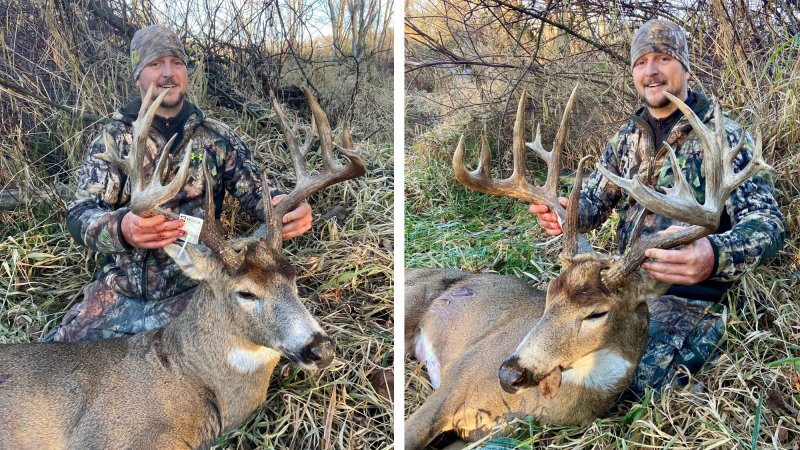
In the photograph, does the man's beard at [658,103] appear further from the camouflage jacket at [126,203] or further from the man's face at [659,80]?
the camouflage jacket at [126,203]

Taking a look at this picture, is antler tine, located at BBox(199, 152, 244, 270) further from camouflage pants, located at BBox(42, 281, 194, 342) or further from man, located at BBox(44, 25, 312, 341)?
camouflage pants, located at BBox(42, 281, 194, 342)

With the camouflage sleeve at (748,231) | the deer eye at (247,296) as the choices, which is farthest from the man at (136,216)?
the camouflage sleeve at (748,231)

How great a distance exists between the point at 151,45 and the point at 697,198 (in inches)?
72.6

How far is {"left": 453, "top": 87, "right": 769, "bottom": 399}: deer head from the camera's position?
2.06 m

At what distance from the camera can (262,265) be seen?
7.77 ft

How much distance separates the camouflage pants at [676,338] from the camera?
2375mm

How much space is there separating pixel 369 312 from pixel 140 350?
0.78 meters

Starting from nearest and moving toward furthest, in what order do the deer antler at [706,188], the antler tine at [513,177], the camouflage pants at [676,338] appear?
the deer antler at [706,188]
the camouflage pants at [676,338]
the antler tine at [513,177]

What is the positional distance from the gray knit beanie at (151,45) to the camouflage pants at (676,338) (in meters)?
1.82

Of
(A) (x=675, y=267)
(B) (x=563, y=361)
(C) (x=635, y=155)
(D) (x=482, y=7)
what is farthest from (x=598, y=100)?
(B) (x=563, y=361)

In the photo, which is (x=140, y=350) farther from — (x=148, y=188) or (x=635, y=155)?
(x=635, y=155)

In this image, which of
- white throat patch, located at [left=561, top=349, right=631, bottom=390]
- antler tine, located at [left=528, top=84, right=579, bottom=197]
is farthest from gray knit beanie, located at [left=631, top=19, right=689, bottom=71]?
white throat patch, located at [left=561, top=349, right=631, bottom=390]

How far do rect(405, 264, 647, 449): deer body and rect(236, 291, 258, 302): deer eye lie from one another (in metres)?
0.64

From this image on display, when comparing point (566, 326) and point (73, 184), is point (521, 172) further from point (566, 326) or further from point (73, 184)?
point (73, 184)
